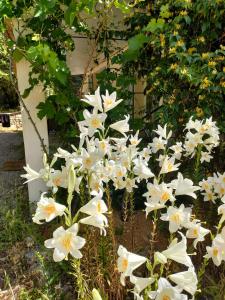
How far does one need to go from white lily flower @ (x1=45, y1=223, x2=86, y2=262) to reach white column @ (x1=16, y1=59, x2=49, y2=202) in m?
2.09

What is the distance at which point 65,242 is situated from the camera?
37.4 inches

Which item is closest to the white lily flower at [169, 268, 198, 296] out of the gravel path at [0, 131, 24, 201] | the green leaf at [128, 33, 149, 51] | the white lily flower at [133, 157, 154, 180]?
the white lily flower at [133, 157, 154, 180]

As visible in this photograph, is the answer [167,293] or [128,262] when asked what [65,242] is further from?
[167,293]

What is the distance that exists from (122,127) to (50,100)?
1505mm

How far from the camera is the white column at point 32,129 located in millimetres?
2770

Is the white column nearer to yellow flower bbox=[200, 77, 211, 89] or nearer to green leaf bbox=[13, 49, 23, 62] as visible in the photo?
green leaf bbox=[13, 49, 23, 62]

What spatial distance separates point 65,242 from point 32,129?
214 centimetres

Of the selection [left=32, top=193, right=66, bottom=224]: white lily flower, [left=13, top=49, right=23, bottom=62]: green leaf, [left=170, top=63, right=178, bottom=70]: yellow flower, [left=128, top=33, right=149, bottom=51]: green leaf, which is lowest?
[left=32, top=193, right=66, bottom=224]: white lily flower

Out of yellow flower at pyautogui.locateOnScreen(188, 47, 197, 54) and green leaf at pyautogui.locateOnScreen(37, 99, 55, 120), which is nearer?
yellow flower at pyautogui.locateOnScreen(188, 47, 197, 54)

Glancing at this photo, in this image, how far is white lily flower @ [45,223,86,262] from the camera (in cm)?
93

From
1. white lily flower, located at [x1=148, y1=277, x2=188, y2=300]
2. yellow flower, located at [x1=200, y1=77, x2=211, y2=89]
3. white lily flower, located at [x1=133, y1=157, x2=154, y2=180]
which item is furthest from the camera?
yellow flower, located at [x1=200, y1=77, x2=211, y2=89]

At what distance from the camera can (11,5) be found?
2385 millimetres

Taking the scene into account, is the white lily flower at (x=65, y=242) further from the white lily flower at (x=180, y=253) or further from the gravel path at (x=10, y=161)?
the gravel path at (x=10, y=161)

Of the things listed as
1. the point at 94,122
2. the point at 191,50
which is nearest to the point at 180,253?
the point at 94,122
